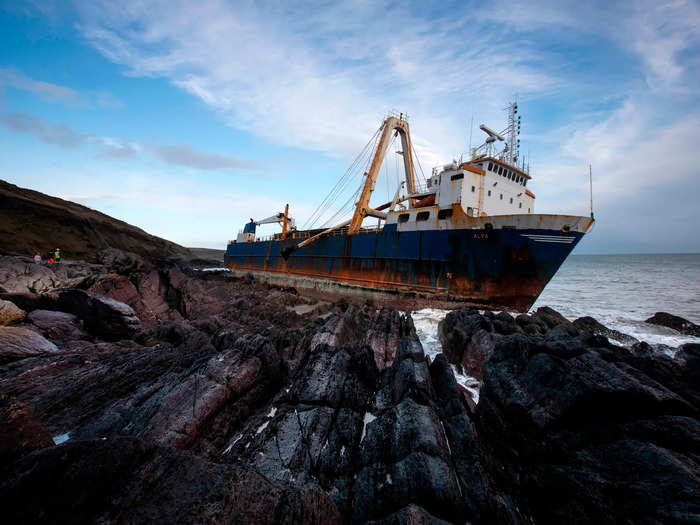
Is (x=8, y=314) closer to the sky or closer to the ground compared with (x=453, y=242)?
closer to the ground

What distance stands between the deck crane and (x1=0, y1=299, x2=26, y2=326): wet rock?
2438 cm

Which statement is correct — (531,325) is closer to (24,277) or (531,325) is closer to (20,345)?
(20,345)

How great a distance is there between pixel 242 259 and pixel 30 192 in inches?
961

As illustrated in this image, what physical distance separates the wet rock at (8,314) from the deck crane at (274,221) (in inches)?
960

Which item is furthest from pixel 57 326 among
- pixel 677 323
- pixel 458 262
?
pixel 677 323

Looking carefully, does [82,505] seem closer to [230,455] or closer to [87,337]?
[230,455]

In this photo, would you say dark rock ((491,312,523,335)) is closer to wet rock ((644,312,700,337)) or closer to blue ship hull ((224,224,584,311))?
blue ship hull ((224,224,584,311))

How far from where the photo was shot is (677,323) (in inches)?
547

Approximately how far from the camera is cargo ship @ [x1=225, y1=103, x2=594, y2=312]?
13641 millimetres

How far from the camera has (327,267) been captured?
23734mm

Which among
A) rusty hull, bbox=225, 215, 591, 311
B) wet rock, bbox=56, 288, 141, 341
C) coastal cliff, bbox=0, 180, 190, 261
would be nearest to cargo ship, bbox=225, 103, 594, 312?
rusty hull, bbox=225, 215, 591, 311

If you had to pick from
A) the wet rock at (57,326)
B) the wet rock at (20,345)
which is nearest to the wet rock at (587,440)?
the wet rock at (20,345)

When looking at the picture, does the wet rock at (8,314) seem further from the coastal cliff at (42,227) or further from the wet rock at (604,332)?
the coastal cliff at (42,227)

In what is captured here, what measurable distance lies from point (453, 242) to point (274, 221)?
26.5m
